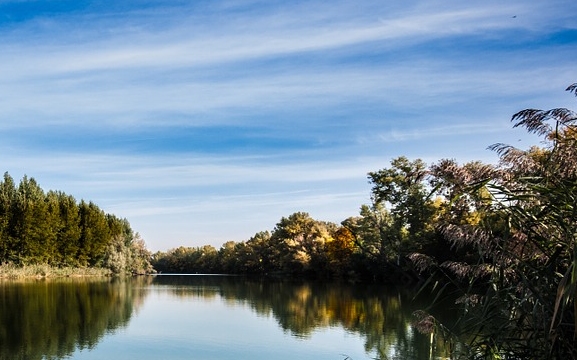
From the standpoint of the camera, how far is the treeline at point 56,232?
47.8 m

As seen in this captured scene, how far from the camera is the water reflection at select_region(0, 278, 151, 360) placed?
1313cm

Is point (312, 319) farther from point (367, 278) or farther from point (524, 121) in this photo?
point (367, 278)

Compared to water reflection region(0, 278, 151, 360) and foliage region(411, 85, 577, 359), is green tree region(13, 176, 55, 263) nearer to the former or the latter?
water reflection region(0, 278, 151, 360)

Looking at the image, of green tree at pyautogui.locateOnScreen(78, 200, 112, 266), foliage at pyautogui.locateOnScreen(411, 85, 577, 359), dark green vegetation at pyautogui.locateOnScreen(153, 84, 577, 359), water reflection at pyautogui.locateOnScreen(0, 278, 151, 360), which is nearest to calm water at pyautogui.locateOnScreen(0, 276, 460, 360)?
water reflection at pyautogui.locateOnScreen(0, 278, 151, 360)

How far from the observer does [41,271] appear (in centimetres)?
4897

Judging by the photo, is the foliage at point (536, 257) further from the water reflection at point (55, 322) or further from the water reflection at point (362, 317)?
the water reflection at point (55, 322)

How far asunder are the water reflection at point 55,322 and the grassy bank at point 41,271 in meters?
20.0

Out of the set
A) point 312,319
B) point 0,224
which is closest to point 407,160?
point 312,319

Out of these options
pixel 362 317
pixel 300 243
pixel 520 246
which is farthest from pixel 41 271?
pixel 520 246

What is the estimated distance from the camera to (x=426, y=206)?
39469 millimetres

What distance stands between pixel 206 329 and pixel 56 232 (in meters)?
38.9

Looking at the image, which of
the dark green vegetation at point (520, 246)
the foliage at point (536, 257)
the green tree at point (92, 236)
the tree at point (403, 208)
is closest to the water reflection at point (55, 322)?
the dark green vegetation at point (520, 246)

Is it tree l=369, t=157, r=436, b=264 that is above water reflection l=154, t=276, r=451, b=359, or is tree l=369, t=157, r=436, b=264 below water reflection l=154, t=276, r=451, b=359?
above

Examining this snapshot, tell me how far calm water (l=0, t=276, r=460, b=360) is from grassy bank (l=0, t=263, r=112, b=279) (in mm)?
20051
